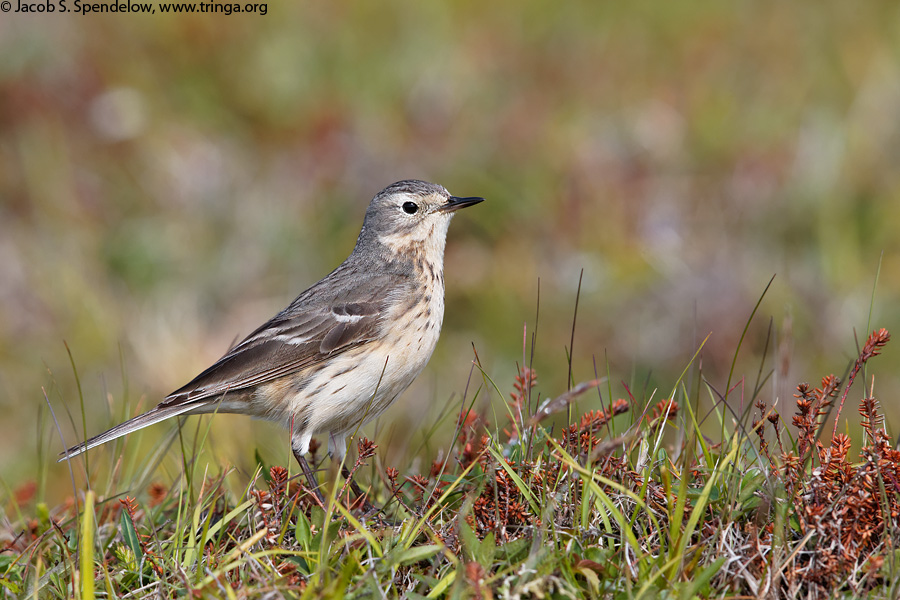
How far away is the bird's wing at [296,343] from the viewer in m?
5.84

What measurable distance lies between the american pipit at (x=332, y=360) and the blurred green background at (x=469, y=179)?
2.70m

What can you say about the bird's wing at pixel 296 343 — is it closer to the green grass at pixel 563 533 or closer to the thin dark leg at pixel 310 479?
the thin dark leg at pixel 310 479

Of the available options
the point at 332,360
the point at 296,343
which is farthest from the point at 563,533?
the point at 296,343

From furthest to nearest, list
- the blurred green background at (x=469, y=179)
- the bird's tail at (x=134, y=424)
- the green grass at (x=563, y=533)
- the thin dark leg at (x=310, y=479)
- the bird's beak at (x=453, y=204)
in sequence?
the blurred green background at (x=469, y=179) → the bird's beak at (x=453, y=204) → the bird's tail at (x=134, y=424) → the thin dark leg at (x=310, y=479) → the green grass at (x=563, y=533)

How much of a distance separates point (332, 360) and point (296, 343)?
11.5 inches

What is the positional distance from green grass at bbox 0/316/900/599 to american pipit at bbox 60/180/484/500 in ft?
4.02

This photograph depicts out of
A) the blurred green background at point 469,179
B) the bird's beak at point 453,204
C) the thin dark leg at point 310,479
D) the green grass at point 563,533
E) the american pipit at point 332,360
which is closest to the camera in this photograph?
the green grass at point 563,533

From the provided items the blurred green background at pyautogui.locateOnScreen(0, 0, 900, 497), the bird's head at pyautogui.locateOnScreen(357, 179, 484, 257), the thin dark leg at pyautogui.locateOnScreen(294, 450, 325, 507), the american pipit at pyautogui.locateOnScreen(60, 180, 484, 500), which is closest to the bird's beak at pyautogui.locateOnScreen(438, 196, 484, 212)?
the bird's head at pyautogui.locateOnScreen(357, 179, 484, 257)

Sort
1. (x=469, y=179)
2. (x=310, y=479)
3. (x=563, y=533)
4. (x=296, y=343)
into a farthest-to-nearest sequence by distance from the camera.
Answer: (x=469, y=179) < (x=296, y=343) < (x=310, y=479) < (x=563, y=533)

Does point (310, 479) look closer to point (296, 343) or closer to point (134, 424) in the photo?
point (134, 424)

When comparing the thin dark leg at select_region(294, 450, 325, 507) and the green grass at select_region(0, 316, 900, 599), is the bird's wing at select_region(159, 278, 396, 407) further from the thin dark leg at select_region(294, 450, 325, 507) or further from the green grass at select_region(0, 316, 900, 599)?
the green grass at select_region(0, 316, 900, 599)

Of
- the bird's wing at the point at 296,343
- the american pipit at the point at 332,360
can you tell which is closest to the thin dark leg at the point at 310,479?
the american pipit at the point at 332,360

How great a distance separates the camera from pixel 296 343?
240 inches

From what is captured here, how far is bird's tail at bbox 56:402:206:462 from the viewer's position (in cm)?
506
